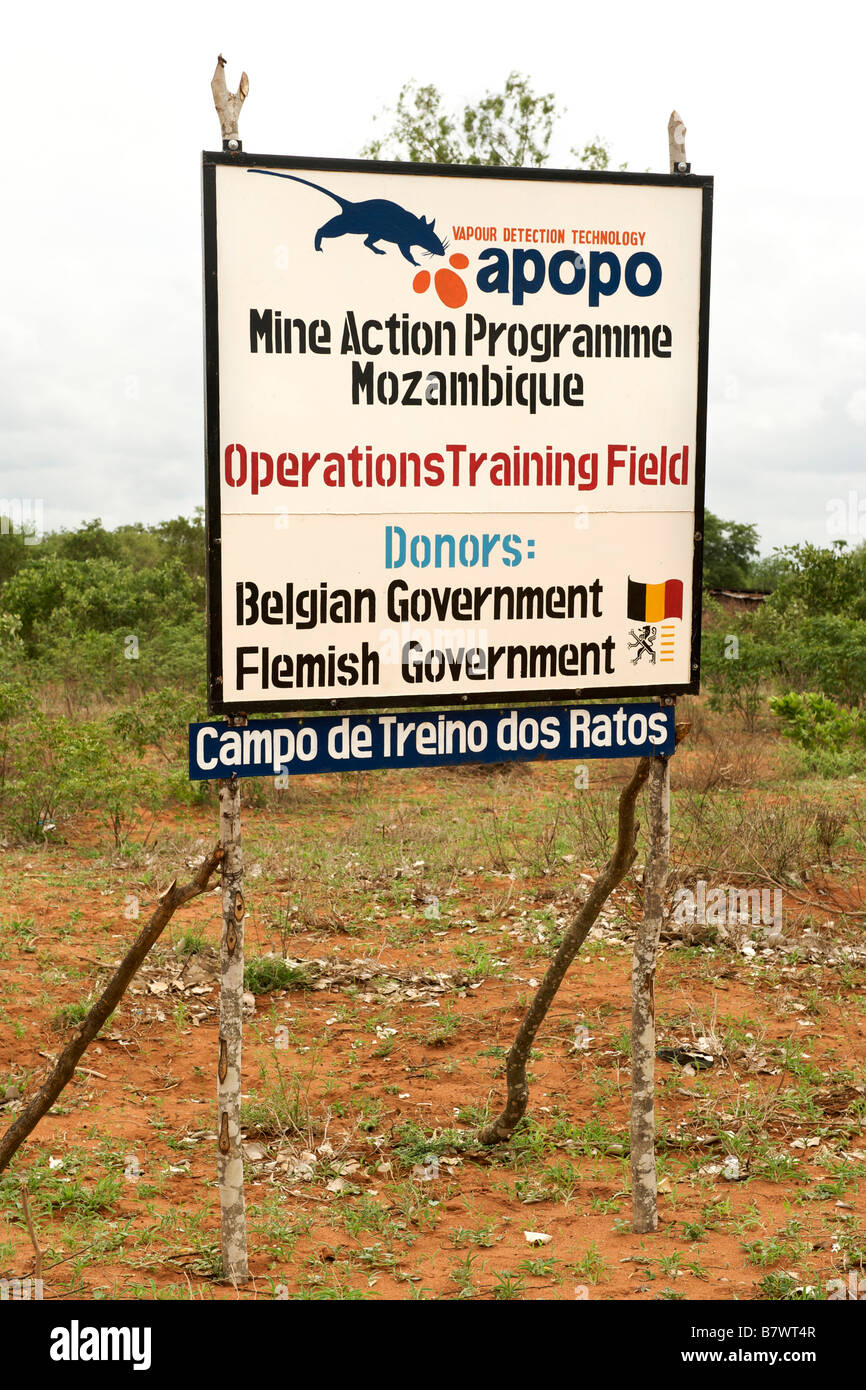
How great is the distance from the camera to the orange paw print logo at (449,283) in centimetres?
361

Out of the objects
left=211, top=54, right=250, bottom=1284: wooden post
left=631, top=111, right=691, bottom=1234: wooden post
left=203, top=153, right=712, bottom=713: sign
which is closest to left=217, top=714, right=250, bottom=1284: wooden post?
left=211, top=54, right=250, bottom=1284: wooden post

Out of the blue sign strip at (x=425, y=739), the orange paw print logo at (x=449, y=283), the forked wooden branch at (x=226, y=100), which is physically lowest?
the blue sign strip at (x=425, y=739)

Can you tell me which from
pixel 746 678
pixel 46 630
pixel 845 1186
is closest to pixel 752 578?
pixel 746 678

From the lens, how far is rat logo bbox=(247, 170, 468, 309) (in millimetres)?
3525

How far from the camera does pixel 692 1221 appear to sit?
4.17m

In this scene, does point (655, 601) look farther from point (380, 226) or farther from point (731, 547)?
point (731, 547)

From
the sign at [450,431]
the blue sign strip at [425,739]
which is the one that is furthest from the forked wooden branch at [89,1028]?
the sign at [450,431]

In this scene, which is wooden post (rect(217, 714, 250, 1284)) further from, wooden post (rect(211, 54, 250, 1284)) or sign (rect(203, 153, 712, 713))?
sign (rect(203, 153, 712, 713))

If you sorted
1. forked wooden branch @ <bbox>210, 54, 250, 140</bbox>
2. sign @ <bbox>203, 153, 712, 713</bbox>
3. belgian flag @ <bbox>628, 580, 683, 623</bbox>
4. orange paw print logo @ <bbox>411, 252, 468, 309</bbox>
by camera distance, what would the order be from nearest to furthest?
1. forked wooden branch @ <bbox>210, 54, 250, 140</bbox>
2. sign @ <bbox>203, 153, 712, 713</bbox>
3. orange paw print logo @ <bbox>411, 252, 468, 309</bbox>
4. belgian flag @ <bbox>628, 580, 683, 623</bbox>

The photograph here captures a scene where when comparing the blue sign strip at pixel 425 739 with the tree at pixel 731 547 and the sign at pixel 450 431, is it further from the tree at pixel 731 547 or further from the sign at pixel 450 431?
the tree at pixel 731 547

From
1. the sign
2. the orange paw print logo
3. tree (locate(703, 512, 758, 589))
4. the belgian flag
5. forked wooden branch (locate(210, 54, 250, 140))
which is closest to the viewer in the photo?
forked wooden branch (locate(210, 54, 250, 140))

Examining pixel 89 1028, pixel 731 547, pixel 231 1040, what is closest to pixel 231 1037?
pixel 231 1040

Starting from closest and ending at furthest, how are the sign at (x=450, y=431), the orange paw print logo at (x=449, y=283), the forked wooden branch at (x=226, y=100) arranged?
the forked wooden branch at (x=226, y=100) → the sign at (x=450, y=431) → the orange paw print logo at (x=449, y=283)

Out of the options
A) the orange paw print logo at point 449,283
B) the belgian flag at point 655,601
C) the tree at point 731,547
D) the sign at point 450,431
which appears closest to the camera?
the sign at point 450,431
